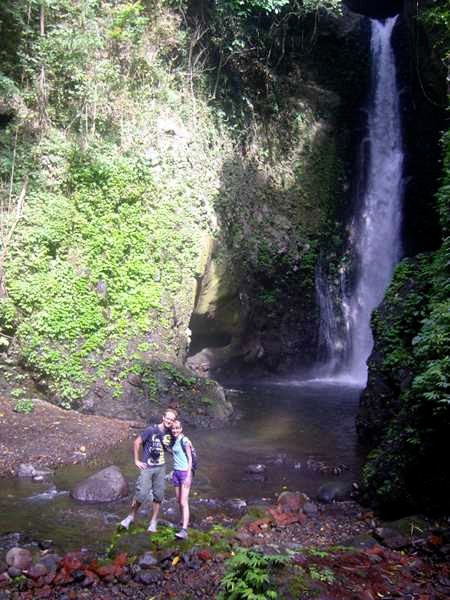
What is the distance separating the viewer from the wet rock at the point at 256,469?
877 centimetres

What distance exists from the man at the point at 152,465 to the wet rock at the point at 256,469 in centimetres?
291

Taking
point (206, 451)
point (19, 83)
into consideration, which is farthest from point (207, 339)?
point (19, 83)

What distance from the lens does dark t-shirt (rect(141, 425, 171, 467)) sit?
609 centimetres

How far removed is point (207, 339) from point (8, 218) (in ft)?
25.3

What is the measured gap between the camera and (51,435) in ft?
30.7

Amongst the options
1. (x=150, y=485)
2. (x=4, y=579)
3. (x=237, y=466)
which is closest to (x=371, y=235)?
(x=237, y=466)

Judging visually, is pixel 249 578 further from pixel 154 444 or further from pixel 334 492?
pixel 334 492

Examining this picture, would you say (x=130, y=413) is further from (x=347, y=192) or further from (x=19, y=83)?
(x=347, y=192)

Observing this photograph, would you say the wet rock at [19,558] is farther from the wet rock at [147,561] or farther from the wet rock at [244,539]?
the wet rock at [244,539]

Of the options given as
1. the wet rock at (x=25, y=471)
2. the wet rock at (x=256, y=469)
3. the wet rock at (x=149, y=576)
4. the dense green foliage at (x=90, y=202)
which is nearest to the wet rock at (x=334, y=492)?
the wet rock at (x=256, y=469)

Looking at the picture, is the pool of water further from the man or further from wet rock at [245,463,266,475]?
the man

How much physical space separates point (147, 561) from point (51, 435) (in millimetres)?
4774

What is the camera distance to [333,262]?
18953 mm

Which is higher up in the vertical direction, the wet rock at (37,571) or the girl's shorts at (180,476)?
the girl's shorts at (180,476)
